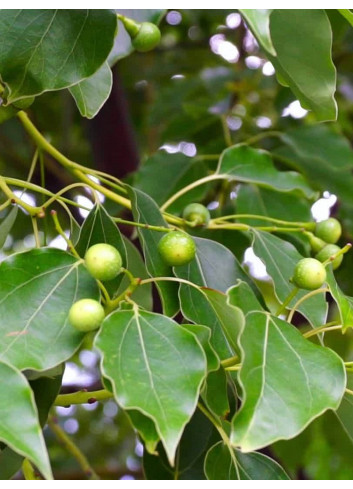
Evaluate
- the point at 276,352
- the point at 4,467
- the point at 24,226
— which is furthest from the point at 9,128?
the point at 276,352

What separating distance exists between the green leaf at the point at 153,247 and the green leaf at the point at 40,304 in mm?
106

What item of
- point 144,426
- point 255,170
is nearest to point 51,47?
point 144,426

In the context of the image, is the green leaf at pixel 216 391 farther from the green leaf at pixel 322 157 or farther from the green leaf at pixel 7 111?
the green leaf at pixel 322 157

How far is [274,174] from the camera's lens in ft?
4.50

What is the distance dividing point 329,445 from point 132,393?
158cm

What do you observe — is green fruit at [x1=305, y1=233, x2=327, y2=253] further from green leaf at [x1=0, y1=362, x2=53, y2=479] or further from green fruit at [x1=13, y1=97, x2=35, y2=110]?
green leaf at [x1=0, y1=362, x2=53, y2=479]

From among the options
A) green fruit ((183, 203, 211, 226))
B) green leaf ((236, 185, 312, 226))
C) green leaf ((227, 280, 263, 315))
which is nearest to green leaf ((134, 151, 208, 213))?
green leaf ((236, 185, 312, 226))

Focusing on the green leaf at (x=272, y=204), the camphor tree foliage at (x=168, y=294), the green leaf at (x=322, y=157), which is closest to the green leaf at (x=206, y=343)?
the camphor tree foliage at (x=168, y=294)

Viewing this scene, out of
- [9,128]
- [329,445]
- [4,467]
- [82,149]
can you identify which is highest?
[4,467]

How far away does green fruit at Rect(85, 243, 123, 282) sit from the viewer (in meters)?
0.83

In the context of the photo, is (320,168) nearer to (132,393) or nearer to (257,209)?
(257,209)

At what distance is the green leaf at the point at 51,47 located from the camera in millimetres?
899

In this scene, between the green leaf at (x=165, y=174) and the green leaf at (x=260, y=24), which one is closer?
the green leaf at (x=260, y=24)

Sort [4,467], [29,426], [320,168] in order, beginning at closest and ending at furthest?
1. [29,426]
2. [4,467]
3. [320,168]
